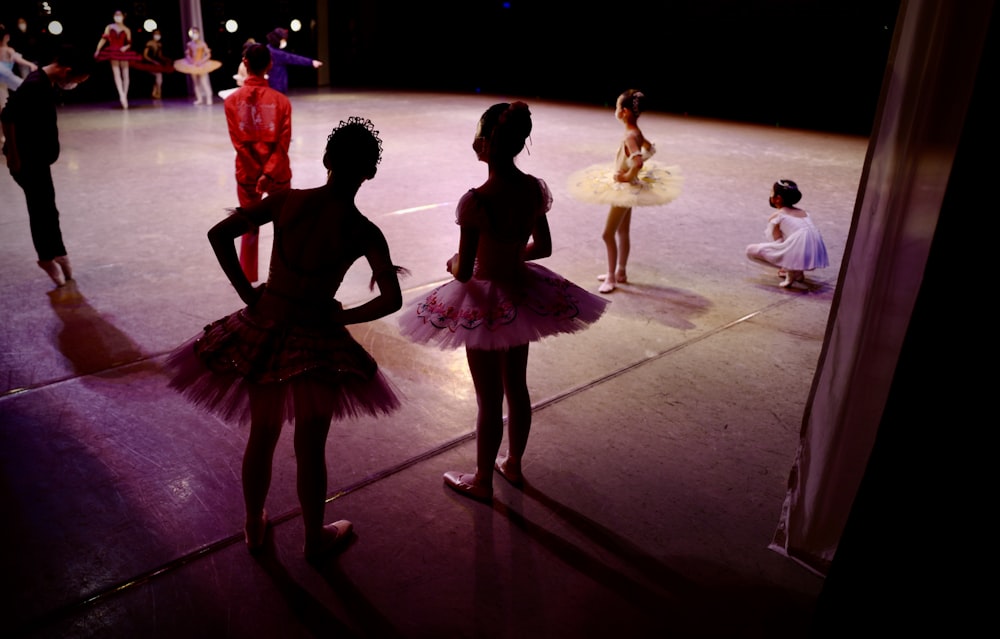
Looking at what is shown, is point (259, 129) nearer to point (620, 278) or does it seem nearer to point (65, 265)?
point (65, 265)

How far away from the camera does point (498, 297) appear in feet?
9.46

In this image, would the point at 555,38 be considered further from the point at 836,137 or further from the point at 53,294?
the point at 53,294

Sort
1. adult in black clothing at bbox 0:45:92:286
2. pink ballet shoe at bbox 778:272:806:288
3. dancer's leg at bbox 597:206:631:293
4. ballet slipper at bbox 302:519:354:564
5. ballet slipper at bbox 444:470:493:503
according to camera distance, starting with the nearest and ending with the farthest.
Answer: ballet slipper at bbox 302:519:354:564 < ballet slipper at bbox 444:470:493:503 < adult in black clothing at bbox 0:45:92:286 < dancer's leg at bbox 597:206:631:293 < pink ballet shoe at bbox 778:272:806:288

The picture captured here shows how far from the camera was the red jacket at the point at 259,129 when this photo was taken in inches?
193

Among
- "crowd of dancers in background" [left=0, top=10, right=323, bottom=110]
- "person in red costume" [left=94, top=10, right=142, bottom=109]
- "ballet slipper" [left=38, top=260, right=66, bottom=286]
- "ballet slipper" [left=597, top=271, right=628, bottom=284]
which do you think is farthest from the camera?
"crowd of dancers in background" [left=0, top=10, right=323, bottom=110]

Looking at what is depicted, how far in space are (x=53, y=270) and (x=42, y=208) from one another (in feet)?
1.60

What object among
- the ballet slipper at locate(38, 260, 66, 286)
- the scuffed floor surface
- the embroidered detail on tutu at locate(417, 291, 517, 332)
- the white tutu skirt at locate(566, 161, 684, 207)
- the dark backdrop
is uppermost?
the dark backdrop

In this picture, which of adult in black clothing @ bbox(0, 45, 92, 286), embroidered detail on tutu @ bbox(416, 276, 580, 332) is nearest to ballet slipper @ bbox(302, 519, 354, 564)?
embroidered detail on tutu @ bbox(416, 276, 580, 332)

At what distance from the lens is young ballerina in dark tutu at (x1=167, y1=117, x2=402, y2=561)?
231cm

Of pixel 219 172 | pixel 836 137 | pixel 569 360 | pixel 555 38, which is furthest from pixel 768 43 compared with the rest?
pixel 569 360

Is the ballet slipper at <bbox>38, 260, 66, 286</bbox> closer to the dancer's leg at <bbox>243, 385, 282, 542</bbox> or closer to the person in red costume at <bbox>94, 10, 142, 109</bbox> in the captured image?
the dancer's leg at <bbox>243, 385, 282, 542</bbox>

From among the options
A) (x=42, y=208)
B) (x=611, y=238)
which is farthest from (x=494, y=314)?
(x=42, y=208)

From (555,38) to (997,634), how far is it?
2212cm

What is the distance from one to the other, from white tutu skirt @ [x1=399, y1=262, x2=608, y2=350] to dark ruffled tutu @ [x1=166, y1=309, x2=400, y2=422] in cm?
44
